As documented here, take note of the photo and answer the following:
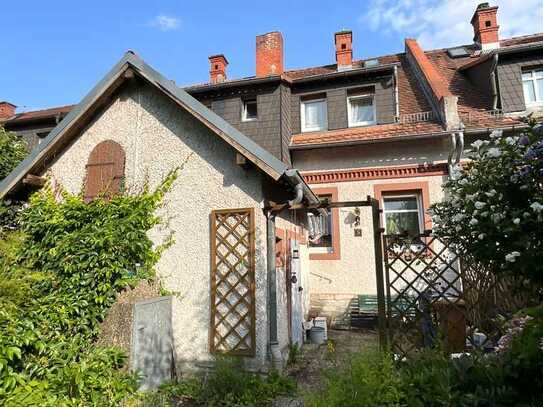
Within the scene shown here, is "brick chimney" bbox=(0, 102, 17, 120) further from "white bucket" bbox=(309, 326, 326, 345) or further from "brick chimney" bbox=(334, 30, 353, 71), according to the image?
"white bucket" bbox=(309, 326, 326, 345)

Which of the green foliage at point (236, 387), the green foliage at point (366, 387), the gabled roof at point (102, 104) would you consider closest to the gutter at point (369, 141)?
the gabled roof at point (102, 104)

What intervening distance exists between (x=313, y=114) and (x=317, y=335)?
7107mm

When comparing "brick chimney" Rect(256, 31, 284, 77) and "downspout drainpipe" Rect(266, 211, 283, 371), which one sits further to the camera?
"brick chimney" Rect(256, 31, 284, 77)

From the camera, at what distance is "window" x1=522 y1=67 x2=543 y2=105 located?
10.1 meters

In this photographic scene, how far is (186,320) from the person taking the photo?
19.5 ft

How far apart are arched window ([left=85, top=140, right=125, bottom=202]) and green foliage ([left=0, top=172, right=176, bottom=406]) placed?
398 mm

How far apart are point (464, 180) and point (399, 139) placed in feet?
17.6

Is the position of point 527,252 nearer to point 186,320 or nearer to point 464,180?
point 464,180

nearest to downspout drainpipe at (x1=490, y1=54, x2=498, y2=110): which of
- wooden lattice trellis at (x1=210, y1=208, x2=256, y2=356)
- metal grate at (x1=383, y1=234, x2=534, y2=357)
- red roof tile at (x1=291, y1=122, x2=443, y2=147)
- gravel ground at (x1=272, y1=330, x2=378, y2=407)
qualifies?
red roof tile at (x1=291, y1=122, x2=443, y2=147)

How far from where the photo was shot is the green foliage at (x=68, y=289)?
421cm

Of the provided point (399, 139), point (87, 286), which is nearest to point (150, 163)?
point (87, 286)

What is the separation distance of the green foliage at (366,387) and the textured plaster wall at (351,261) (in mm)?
6597

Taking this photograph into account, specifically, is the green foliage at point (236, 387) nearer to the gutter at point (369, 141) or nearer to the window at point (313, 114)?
the gutter at point (369, 141)

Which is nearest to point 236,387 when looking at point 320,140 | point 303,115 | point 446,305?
point 446,305
